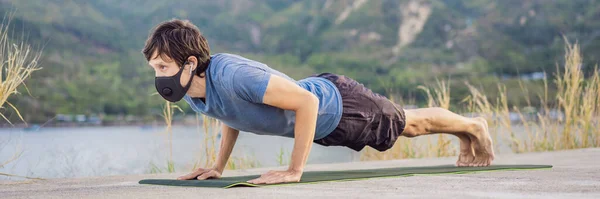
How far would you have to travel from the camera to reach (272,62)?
59062 mm

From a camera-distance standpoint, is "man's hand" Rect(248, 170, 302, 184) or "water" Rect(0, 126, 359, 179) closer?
"man's hand" Rect(248, 170, 302, 184)

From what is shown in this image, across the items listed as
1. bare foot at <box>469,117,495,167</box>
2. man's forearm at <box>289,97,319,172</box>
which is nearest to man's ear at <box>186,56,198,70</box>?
man's forearm at <box>289,97,319,172</box>

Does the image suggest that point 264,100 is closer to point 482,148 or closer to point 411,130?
point 411,130

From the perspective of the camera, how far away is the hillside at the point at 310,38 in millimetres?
51062

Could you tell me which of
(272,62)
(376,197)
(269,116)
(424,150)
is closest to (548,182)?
(376,197)

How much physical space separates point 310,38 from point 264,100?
63.0 m

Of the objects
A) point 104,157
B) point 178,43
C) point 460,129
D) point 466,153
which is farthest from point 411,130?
point 104,157

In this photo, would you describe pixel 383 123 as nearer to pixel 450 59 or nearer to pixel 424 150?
pixel 424 150

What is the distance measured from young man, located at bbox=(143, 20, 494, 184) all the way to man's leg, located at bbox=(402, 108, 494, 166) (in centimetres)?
7

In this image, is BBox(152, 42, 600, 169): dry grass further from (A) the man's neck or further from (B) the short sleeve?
(B) the short sleeve

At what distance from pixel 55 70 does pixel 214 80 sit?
53.3 metres

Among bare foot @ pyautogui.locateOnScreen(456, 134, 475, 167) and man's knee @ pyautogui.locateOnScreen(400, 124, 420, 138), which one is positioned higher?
man's knee @ pyautogui.locateOnScreen(400, 124, 420, 138)

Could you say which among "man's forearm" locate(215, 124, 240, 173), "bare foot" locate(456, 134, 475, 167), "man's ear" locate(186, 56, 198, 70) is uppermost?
"man's ear" locate(186, 56, 198, 70)

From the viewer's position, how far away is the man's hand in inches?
105
